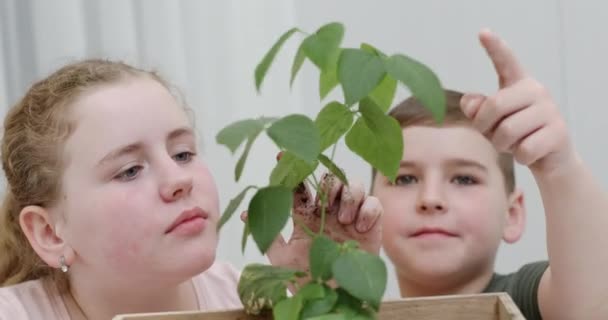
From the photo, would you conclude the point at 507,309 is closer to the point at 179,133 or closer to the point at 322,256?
the point at 322,256

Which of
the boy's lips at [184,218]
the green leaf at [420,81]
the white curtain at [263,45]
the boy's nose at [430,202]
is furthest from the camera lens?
the white curtain at [263,45]

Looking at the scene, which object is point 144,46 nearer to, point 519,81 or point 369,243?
point 369,243

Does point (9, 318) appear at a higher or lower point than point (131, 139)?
lower

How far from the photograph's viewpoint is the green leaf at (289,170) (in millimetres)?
717

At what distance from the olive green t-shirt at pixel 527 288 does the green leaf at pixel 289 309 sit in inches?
15.5

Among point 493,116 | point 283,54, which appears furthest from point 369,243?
point 283,54

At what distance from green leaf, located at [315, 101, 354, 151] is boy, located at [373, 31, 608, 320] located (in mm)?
169

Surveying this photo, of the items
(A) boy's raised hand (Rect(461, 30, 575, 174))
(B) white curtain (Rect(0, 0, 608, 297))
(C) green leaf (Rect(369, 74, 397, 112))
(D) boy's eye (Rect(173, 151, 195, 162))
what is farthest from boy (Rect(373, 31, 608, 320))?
(B) white curtain (Rect(0, 0, 608, 297))

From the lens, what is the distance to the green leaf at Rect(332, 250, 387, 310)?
1.95ft

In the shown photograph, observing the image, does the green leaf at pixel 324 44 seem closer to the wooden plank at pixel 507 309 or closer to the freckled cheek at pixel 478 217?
the wooden plank at pixel 507 309

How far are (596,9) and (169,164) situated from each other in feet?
4.43

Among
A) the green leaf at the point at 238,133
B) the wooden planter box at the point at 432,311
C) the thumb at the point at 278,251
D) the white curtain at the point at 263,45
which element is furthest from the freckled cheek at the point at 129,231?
the white curtain at the point at 263,45

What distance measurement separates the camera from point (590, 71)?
201 centimetres

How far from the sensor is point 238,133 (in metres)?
0.60
